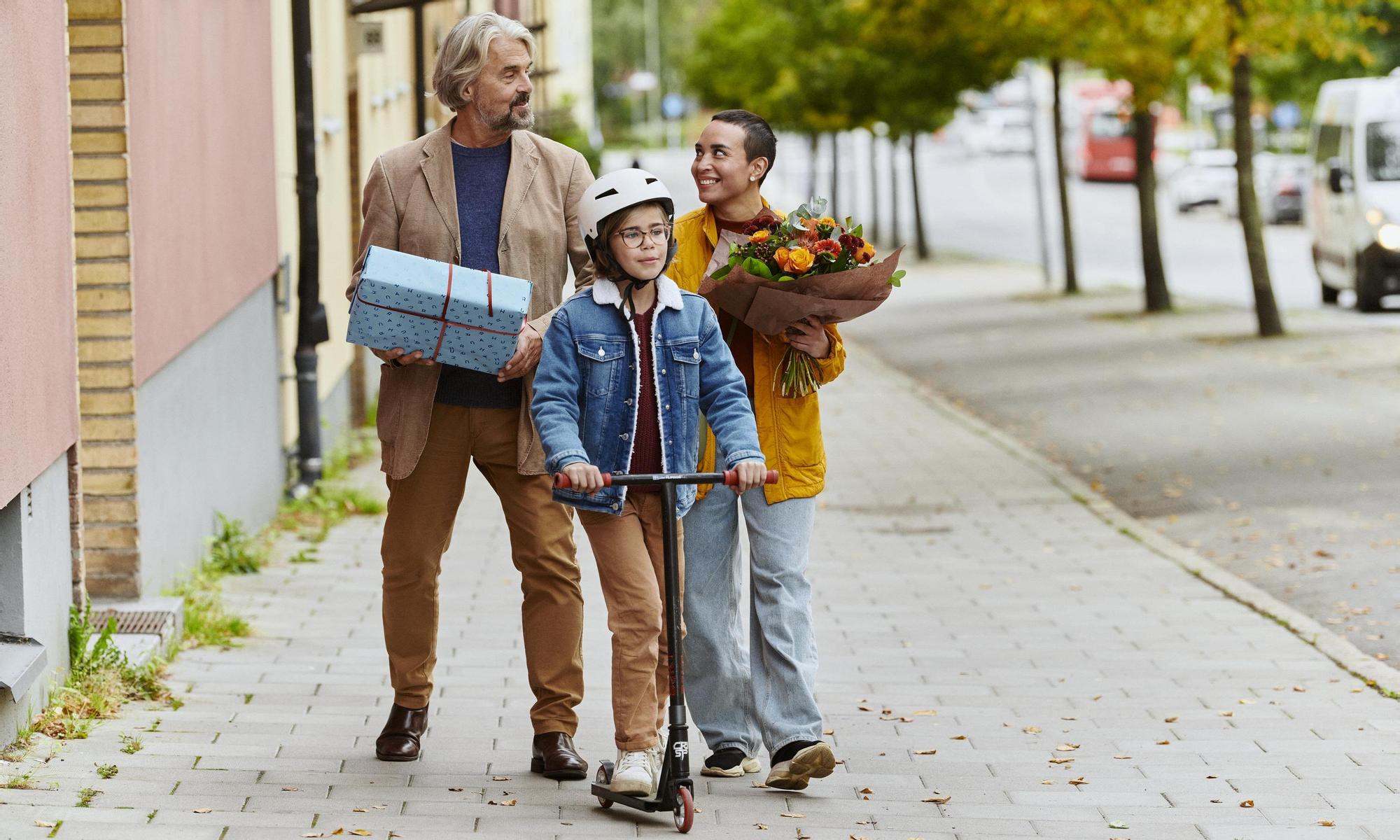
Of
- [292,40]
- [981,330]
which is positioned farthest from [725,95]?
[292,40]

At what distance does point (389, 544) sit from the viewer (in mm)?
5258

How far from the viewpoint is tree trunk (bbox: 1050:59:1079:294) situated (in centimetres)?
2598

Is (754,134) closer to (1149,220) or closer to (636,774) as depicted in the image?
(636,774)

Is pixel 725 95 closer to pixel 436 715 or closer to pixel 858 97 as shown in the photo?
pixel 858 97

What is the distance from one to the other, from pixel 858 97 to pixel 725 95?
2025 centimetres

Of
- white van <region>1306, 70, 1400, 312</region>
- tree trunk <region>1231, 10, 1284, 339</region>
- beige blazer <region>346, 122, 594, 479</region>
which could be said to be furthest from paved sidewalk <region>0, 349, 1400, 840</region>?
white van <region>1306, 70, 1400, 312</region>

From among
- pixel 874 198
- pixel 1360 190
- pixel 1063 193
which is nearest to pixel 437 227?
pixel 1360 190

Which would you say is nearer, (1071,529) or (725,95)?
(1071,529)

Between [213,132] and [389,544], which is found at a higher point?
[213,132]

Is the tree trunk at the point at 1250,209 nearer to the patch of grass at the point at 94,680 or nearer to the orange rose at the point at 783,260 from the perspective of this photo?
the patch of grass at the point at 94,680

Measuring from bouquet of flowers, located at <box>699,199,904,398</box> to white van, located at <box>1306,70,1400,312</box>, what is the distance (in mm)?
17029

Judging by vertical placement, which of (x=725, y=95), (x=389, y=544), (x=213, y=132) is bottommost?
(x=389, y=544)

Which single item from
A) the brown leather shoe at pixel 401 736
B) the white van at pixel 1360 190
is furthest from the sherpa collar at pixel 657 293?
the white van at pixel 1360 190

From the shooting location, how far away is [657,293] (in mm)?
4848
